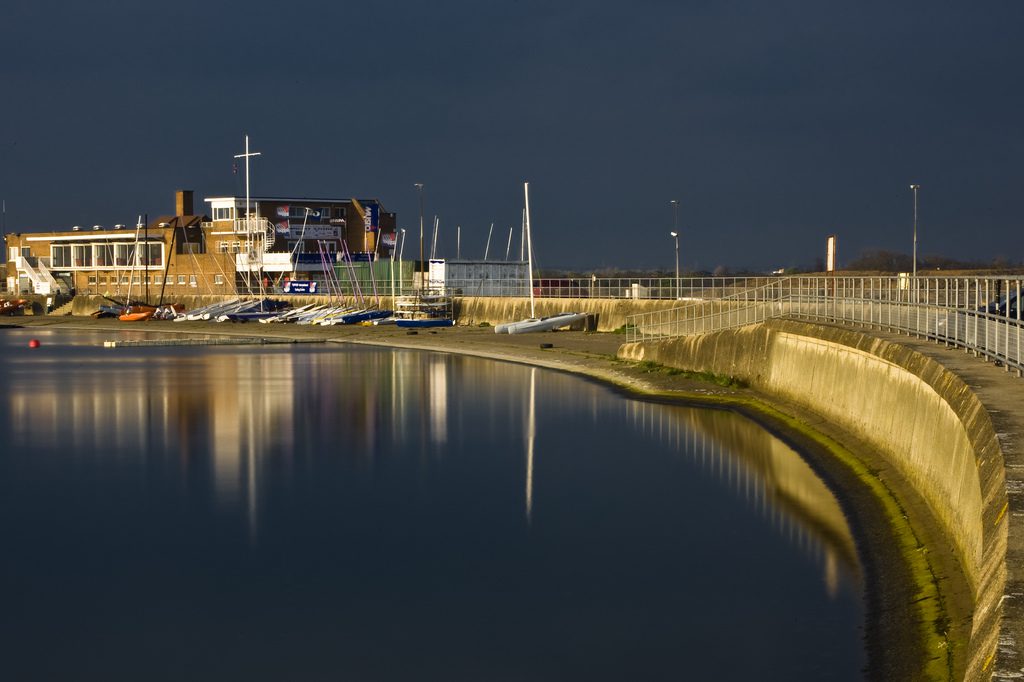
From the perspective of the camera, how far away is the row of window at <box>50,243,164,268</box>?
14388 cm

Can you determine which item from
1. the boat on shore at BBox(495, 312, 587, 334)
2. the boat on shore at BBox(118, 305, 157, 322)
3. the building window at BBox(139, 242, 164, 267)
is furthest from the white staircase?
the boat on shore at BBox(495, 312, 587, 334)

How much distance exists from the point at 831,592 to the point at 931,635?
12.9 feet

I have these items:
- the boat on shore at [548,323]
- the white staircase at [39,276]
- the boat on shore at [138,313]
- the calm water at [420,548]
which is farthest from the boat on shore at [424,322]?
the white staircase at [39,276]

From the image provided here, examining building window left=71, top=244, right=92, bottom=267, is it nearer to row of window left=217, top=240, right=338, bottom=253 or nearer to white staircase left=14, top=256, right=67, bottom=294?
white staircase left=14, top=256, right=67, bottom=294

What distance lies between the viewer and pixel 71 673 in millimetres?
18062

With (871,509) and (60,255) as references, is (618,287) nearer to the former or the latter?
(871,509)

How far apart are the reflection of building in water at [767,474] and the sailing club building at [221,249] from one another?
76.5 metres

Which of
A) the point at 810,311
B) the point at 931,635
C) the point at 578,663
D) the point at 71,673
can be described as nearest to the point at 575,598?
the point at 578,663

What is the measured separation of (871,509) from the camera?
25734 mm

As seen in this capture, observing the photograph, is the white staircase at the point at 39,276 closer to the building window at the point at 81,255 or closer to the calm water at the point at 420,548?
the building window at the point at 81,255

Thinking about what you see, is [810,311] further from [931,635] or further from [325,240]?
[325,240]

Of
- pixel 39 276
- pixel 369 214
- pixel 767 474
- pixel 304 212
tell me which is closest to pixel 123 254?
pixel 39 276

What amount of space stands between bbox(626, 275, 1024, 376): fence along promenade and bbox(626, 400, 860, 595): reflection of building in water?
427 cm

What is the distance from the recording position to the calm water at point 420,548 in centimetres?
1864
